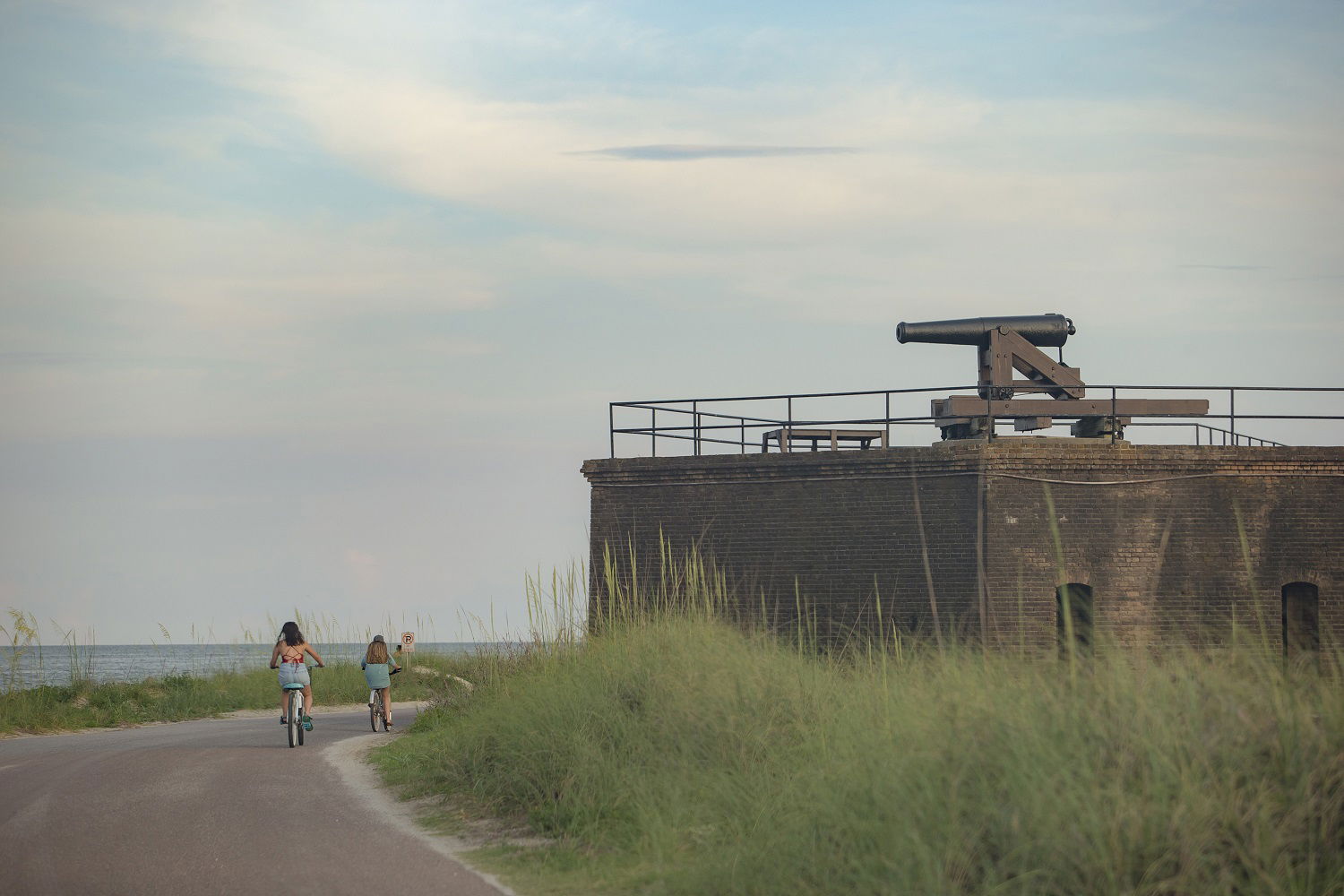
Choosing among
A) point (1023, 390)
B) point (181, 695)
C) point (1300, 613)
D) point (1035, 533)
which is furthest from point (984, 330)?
point (181, 695)

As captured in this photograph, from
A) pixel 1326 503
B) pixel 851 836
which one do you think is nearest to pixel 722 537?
pixel 1326 503

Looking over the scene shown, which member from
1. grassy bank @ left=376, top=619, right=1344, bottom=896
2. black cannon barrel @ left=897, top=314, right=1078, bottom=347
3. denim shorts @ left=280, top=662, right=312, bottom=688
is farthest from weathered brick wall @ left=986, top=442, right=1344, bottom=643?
denim shorts @ left=280, top=662, right=312, bottom=688

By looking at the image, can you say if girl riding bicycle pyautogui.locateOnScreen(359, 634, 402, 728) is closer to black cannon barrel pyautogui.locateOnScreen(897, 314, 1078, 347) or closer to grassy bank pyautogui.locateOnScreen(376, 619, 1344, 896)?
grassy bank pyautogui.locateOnScreen(376, 619, 1344, 896)

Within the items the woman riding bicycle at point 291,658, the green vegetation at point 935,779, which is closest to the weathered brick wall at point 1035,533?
the woman riding bicycle at point 291,658

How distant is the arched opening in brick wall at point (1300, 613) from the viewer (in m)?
20.0

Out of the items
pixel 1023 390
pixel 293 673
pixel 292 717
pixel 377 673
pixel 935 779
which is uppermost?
pixel 1023 390

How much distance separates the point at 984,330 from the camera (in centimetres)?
2105

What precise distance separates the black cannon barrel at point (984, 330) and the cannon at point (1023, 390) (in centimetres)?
1

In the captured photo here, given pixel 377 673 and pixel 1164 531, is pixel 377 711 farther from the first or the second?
pixel 1164 531

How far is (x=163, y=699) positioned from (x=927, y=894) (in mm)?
22179

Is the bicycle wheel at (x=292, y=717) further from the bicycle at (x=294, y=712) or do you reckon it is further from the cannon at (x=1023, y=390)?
the cannon at (x=1023, y=390)

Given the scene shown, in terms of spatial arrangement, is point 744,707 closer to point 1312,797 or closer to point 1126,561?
point 1312,797

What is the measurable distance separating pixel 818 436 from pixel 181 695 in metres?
13.9

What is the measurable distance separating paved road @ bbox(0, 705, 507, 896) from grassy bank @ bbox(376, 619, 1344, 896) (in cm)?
93
